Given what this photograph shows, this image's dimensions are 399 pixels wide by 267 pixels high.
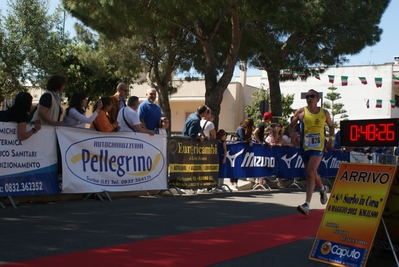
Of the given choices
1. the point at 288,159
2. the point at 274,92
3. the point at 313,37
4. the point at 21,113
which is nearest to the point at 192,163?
the point at 288,159

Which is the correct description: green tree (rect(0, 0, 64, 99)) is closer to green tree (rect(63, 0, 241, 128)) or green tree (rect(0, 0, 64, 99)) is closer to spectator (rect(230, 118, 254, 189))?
green tree (rect(63, 0, 241, 128))

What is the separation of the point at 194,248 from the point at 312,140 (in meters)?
3.47

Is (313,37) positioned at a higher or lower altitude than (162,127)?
higher

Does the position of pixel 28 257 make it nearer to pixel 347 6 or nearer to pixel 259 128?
pixel 259 128

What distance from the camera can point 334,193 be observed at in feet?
20.7

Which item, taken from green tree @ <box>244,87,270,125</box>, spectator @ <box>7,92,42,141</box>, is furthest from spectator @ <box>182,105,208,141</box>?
green tree @ <box>244,87,270,125</box>

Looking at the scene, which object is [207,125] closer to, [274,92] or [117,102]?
[117,102]

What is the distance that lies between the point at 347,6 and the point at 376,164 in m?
18.3

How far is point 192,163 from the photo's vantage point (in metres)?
12.9

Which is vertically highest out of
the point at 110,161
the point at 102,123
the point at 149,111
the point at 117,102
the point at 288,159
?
the point at 117,102

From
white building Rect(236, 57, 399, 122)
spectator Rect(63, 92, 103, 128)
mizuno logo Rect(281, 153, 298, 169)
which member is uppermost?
white building Rect(236, 57, 399, 122)

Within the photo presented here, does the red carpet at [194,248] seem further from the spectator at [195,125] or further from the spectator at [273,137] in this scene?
the spectator at [273,137]

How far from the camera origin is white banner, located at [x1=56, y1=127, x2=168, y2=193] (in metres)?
10.1

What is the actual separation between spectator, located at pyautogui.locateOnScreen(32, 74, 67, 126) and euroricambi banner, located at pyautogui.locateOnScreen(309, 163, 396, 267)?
17.9 ft
